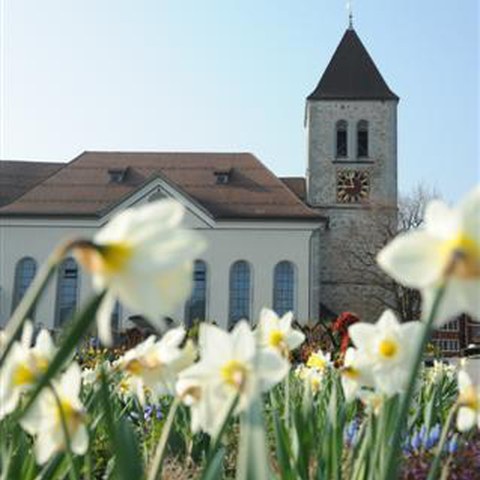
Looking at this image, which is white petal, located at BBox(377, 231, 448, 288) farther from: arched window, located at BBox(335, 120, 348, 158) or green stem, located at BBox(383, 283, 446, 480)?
arched window, located at BBox(335, 120, 348, 158)

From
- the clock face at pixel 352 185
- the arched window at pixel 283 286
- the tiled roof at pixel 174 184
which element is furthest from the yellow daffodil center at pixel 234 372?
the clock face at pixel 352 185

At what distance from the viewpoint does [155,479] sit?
1.17 meters

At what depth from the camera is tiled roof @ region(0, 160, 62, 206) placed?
3962 cm

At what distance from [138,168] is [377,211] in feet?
42.5

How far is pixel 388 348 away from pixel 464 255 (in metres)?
0.66

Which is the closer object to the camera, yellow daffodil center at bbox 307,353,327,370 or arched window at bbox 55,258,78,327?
yellow daffodil center at bbox 307,353,327,370

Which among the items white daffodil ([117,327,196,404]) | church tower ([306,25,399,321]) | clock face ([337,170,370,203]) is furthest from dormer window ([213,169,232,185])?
white daffodil ([117,327,196,404])

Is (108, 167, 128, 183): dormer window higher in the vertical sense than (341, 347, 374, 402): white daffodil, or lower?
higher

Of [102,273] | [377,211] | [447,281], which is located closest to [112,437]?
[102,273]

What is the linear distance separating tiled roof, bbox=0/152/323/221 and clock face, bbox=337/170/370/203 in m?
3.28

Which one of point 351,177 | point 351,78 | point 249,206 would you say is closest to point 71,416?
point 249,206

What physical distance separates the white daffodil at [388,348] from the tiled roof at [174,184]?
32.3 meters

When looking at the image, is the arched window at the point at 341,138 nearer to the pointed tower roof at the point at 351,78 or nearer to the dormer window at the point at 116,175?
the pointed tower roof at the point at 351,78

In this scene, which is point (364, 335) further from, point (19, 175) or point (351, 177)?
point (19, 175)
